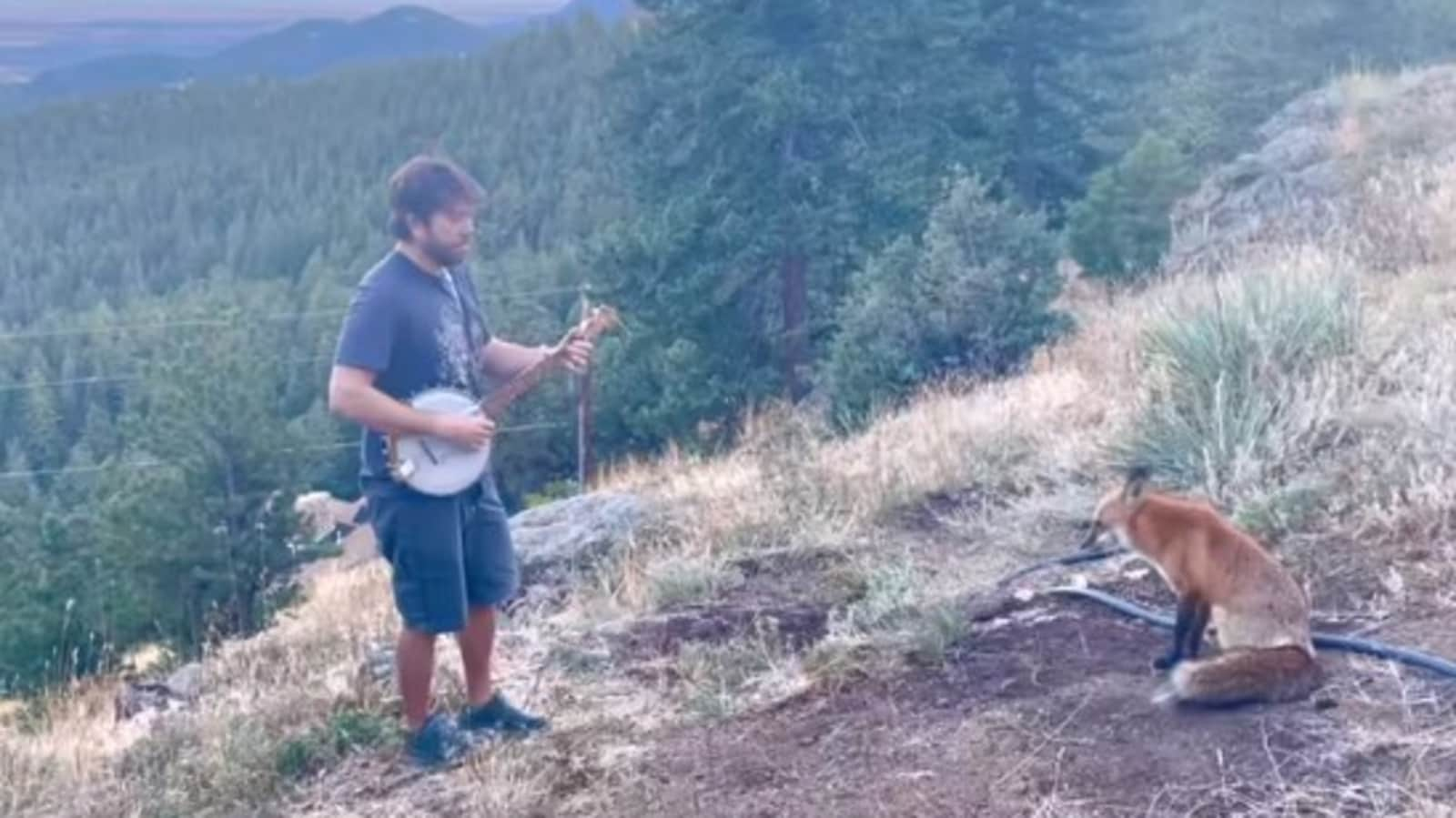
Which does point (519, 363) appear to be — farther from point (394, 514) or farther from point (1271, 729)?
point (1271, 729)

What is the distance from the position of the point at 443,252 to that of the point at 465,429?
0.52 m

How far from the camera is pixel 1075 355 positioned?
11.2m

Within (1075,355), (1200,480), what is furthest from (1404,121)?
(1200,480)

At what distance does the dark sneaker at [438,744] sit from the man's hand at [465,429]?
0.87m

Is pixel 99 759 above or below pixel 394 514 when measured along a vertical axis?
below

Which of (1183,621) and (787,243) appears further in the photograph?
(787,243)

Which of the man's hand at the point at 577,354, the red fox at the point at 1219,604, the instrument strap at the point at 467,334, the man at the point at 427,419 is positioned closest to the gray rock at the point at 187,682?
the man at the point at 427,419

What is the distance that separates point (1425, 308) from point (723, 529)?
3.34 metres

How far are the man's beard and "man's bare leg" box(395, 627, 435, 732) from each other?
42.3 inches

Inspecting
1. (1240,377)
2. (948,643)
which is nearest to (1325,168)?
(1240,377)

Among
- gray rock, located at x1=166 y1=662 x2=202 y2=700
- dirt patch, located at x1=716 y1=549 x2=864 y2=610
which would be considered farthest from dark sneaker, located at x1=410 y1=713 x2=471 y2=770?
gray rock, located at x1=166 y1=662 x2=202 y2=700

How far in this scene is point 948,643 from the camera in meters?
5.50

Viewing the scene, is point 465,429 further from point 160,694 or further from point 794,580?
point 160,694

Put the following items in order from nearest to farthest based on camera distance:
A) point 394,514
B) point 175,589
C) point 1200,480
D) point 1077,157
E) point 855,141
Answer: point 394,514
point 1200,480
point 175,589
point 855,141
point 1077,157
